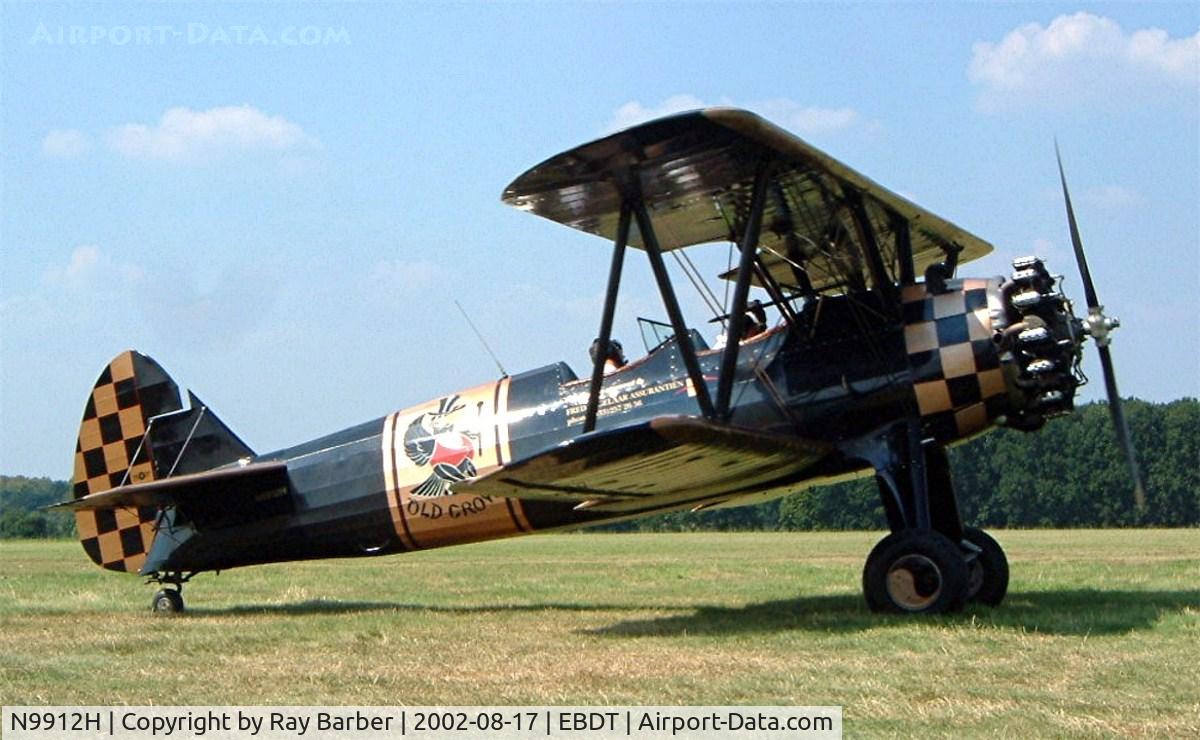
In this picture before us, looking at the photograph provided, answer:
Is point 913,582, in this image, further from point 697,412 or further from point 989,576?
A: point 697,412

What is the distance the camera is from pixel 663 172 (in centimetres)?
968

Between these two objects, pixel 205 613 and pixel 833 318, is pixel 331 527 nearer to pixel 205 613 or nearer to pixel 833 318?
pixel 205 613

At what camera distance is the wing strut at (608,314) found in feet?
31.8

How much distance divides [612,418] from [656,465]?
1.74m

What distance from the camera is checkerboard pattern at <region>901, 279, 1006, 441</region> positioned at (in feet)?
31.0

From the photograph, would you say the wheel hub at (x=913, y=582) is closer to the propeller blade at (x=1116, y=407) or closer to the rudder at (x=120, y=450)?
the propeller blade at (x=1116, y=407)

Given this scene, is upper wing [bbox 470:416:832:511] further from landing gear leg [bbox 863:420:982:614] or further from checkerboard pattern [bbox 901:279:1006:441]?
checkerboard pattern [bbox 901:279:1006:441]

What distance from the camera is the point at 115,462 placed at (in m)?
13.1

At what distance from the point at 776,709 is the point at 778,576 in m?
9.20

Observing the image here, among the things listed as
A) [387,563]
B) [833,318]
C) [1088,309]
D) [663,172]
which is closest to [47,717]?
[663,172]

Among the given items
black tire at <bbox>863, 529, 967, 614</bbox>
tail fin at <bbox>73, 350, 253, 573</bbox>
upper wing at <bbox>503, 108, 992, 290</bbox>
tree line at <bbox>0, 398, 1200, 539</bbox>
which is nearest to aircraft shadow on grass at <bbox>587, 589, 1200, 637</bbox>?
black tire at <bbox>863, 529, 967, 614</bbox>
